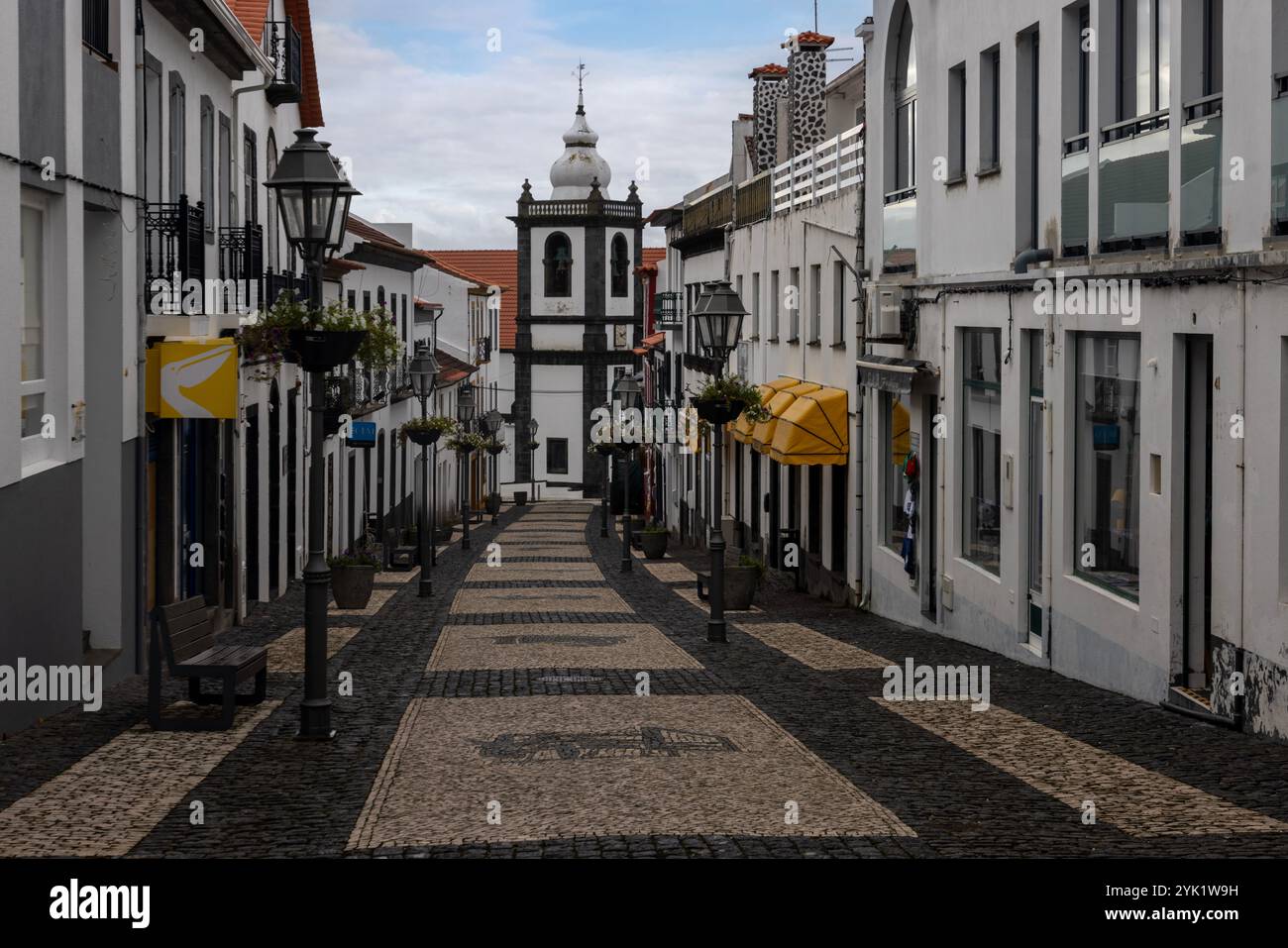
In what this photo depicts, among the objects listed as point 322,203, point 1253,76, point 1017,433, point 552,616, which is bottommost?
point 552,616

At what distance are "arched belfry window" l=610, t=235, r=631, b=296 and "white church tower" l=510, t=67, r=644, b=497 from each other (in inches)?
1.9

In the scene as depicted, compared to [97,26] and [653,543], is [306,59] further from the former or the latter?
[97,26]

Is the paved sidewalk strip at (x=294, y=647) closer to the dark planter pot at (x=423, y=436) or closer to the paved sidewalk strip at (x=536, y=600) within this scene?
the paved sidewalk strip at (x=536, y=600)

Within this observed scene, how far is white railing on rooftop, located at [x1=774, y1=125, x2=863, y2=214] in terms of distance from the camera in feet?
84.6

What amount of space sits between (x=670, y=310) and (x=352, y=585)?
30081 mm

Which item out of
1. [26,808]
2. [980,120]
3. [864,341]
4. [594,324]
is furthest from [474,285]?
[26,808]

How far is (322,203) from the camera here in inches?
454

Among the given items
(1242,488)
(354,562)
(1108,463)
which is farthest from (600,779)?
(354,562)

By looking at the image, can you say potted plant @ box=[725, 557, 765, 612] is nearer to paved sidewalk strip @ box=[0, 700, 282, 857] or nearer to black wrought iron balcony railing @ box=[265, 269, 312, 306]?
black wrought iron balcony railing @ box=[265, 269, 312, 306]

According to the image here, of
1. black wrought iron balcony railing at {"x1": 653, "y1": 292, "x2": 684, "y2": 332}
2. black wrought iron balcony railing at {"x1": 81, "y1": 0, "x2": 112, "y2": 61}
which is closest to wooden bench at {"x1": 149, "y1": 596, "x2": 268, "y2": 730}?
black wrought iron balcony railing at {"x1": 81, "y1": 0, "x2": 112, "y2": 61}

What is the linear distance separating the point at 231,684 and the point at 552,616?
10540mm

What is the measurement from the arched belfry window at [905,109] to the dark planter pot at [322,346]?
12.0 m

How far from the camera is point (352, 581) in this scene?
23.4 meters
